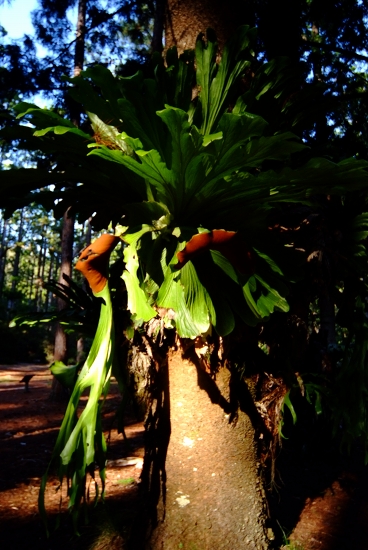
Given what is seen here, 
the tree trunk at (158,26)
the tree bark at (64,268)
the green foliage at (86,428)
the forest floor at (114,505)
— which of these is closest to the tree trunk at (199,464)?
the forest floor at (114,505)

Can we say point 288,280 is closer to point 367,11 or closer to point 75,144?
point 75,144

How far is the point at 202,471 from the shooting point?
89.9 inches

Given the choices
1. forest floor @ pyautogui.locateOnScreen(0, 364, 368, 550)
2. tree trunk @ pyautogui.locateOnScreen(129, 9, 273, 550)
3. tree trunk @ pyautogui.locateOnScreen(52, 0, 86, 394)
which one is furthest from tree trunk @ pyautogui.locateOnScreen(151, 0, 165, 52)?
forest floor @ pyautogui.locateOnScreen(0, 364, 368, 550)

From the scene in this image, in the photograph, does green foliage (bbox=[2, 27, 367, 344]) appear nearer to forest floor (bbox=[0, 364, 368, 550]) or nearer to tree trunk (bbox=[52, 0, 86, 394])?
forest floor (bbox=[0, 364, 368, 550])

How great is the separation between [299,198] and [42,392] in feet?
34.7

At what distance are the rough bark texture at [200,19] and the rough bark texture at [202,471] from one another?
1917 mm

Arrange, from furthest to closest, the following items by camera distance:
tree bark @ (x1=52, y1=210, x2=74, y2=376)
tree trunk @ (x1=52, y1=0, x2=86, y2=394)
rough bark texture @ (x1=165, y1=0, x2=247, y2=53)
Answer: tree bark @ (x1=52, y1=210, x2=74, y2=376) → tree trunk @ (x1=52, y1=0, x2=86, y2=394) → rough bark texture @ (x1=165, y1=0, x2=247, y2=53)

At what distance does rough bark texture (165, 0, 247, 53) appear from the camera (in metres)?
2.62

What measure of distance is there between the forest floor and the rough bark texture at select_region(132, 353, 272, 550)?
39cm

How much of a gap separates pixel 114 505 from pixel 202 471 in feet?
7.05

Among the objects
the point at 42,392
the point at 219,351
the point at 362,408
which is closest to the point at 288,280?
the point at 219,351

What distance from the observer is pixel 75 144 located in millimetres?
1863

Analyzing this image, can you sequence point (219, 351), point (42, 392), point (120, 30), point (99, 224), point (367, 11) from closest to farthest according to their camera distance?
point (219, 351) → point (99, 224) → point (367, 11) → point (120, 30) → point (42, 392)

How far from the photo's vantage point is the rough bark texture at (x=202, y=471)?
2.23 m
